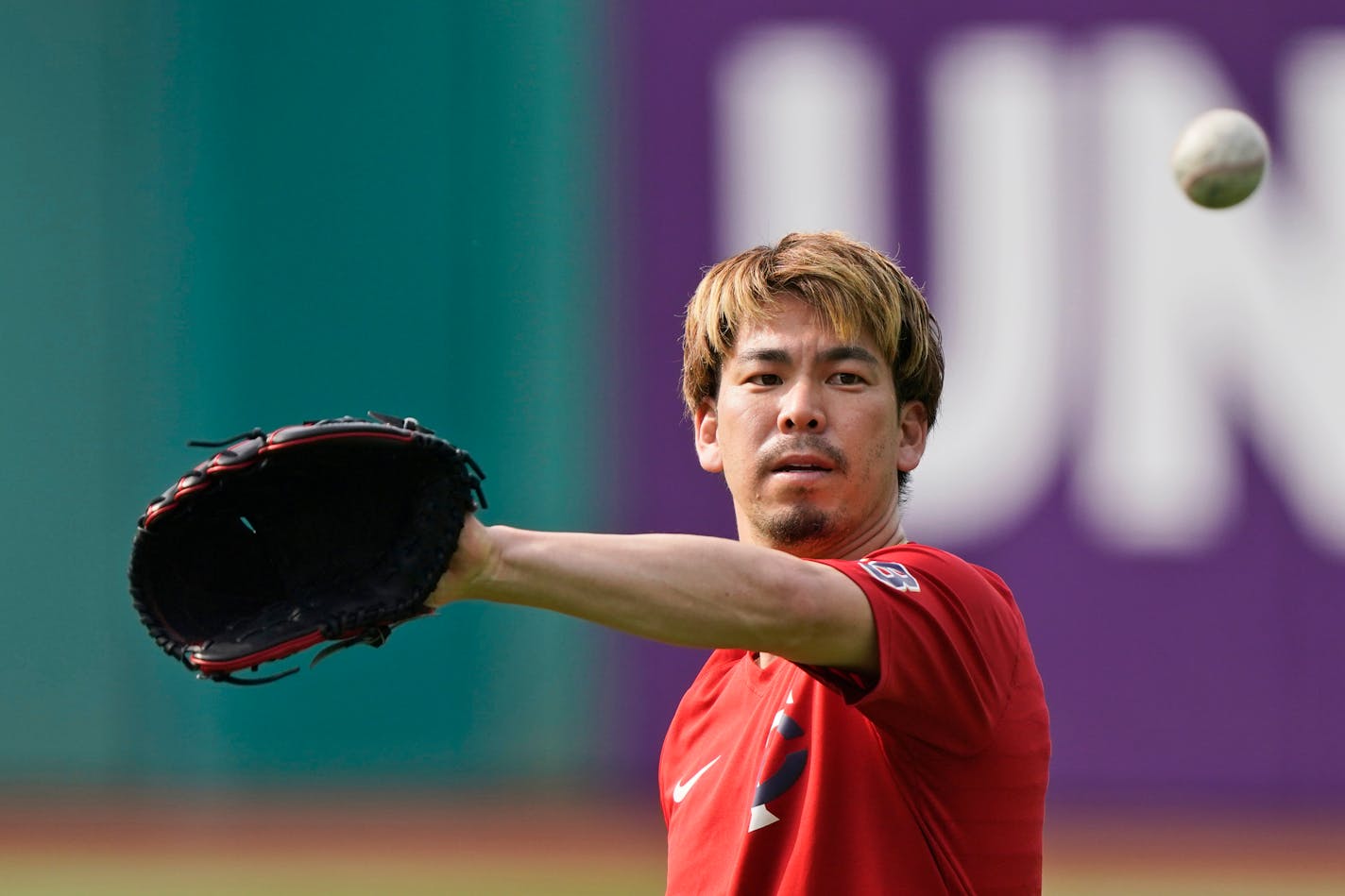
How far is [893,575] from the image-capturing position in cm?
244

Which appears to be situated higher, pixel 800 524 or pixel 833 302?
pixel 833 302

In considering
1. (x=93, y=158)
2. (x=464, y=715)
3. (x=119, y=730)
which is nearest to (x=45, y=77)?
(x=93, y=158)

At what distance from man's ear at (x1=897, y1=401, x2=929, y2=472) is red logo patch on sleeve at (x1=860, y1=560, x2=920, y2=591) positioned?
1.90 ft

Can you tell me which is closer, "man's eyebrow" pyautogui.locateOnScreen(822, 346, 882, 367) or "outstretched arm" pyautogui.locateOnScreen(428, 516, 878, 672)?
"outstretched arm" pyautogui.locateOnScreen(428, 516, 878, 672)

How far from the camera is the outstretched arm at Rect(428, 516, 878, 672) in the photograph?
2.17 meters

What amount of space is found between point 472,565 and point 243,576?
370 mm

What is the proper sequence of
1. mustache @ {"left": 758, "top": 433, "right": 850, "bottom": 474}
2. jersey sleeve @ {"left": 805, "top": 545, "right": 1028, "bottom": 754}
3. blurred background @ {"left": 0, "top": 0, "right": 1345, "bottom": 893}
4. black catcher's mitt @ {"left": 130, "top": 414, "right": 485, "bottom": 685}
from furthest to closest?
1. blurred background @ {"left": 0, "top": 0, "right": 1345, "bottom": 893}
2. mustache @ {"left": 758, "top": 433, "right": 850, "bottom": 474}
3. jersey sleeve @ {"left": 805, "top": 545, "right": 1028, "bottom": 754}
4. black catcher's mitt @ {"left": 130, "top": 414, "right": 485, "bottom": 685}

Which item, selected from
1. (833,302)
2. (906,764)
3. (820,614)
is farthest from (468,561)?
(833,302)

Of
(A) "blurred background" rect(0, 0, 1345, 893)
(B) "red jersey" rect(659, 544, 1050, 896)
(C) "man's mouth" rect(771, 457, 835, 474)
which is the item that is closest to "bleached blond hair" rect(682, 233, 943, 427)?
(C) "man's mouth" rect(771, 457, 835, 474)

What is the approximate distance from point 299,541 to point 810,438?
0.93 metres

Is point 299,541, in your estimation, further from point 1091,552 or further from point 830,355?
point 1091,552

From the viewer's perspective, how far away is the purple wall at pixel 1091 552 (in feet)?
28.7

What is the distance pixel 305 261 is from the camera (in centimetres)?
949

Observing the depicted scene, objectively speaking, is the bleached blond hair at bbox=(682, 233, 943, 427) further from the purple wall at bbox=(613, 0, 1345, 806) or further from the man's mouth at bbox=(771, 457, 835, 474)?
the purple wall at bbox=(613, 0, 1345, 806)
